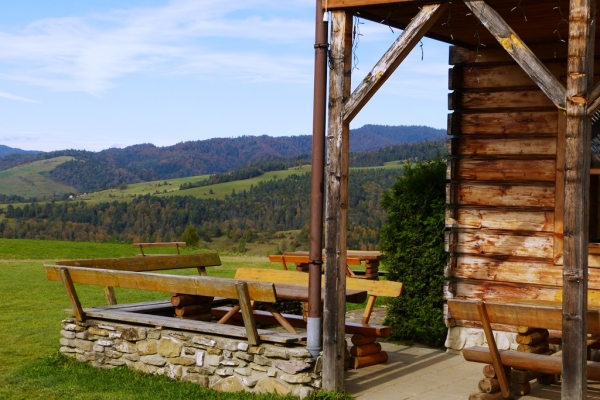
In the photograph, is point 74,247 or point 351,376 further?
point 74,247

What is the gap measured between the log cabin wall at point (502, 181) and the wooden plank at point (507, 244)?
0.01 metres

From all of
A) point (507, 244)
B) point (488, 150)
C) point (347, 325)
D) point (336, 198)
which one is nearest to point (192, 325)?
point (347, 325)

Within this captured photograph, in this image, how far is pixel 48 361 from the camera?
909 cm

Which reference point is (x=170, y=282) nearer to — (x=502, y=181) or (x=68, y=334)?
(x=68, y=334)

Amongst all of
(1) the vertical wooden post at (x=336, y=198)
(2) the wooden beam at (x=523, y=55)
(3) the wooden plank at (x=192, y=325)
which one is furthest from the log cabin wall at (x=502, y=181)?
(2) the wooden beam at (x=523, y=55)

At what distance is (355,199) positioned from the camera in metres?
67.6

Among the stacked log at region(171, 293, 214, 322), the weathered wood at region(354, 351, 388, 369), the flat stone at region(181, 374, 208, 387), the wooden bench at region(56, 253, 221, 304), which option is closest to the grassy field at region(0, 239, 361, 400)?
the flat stone at region(181, 374, 208, 387)

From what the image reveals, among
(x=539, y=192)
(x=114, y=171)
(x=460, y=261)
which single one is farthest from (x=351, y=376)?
(x=114, y=171)

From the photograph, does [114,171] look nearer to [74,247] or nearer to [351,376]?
[74,247]

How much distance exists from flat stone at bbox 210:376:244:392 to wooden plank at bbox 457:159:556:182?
376 cm

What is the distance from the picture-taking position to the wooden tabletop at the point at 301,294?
25.6ft

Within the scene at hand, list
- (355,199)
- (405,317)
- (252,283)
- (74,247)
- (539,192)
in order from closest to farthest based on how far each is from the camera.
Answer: (252,283) → (539,192) → (405,317) → (74,247) → (355,199)

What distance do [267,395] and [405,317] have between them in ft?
11.5

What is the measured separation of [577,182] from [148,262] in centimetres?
590
